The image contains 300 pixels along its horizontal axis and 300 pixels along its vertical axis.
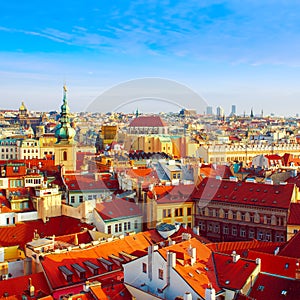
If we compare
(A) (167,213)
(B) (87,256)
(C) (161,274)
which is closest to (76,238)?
(B) (87,256)

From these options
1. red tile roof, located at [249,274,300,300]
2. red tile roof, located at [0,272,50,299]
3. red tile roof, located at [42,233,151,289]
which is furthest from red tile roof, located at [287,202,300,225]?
red tile roof, located at [0,272,50,299]

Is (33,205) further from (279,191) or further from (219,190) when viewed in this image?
(279,191)

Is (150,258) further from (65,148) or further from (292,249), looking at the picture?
(65,148)

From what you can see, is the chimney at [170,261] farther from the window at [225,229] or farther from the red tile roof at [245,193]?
the window at [225,229]

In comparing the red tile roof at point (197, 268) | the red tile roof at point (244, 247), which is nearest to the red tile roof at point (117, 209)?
the red tile roof at point (244, 247)

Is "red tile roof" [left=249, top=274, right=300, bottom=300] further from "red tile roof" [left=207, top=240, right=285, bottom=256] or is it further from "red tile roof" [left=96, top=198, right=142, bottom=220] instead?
"red tile roof" [left=96, top=198, right=142, bottom=220]
